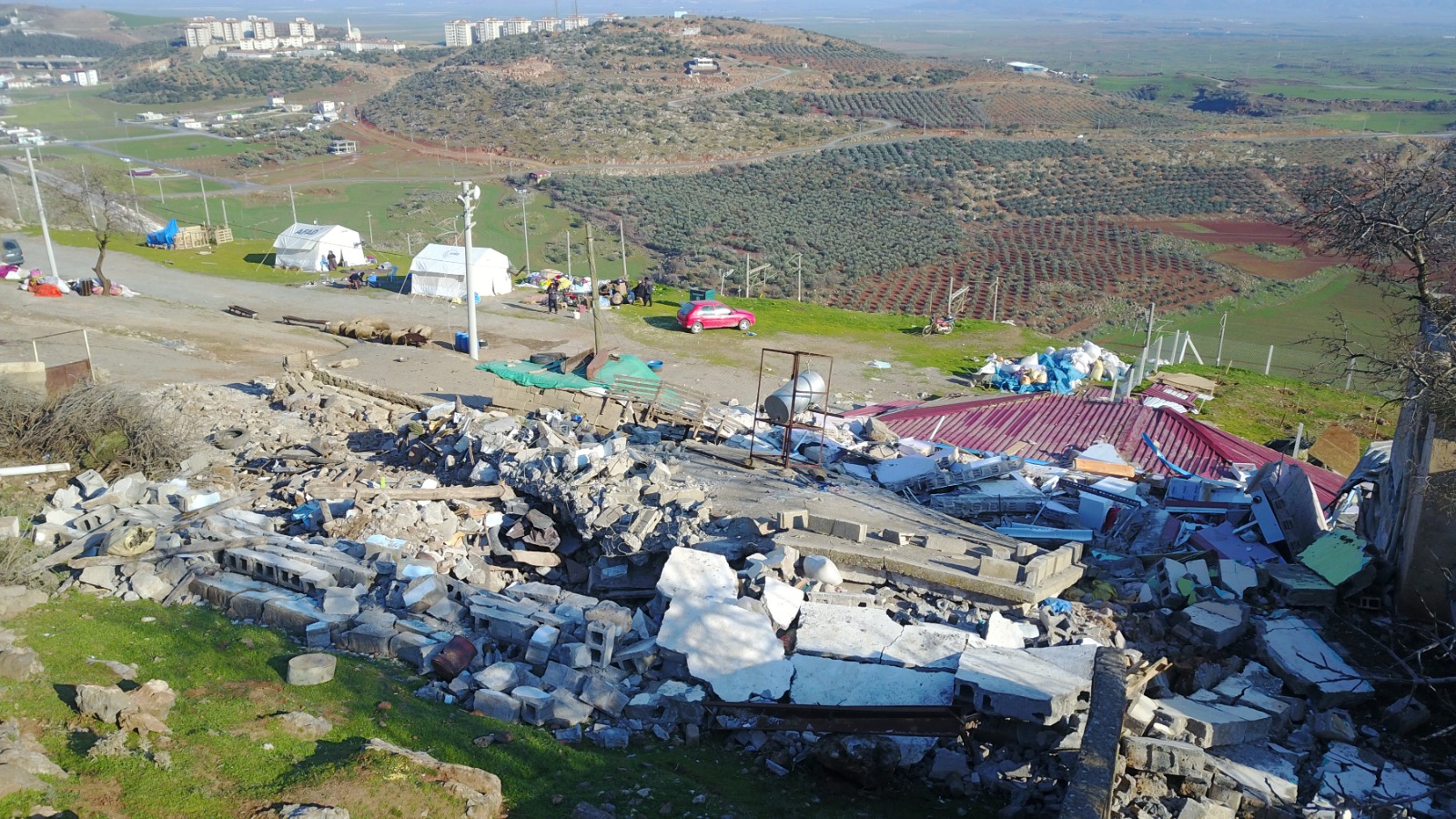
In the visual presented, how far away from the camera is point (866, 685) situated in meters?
8.80

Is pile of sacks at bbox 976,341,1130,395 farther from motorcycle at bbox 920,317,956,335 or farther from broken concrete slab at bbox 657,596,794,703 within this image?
broken concrete slab at bbox 657,596,794,703

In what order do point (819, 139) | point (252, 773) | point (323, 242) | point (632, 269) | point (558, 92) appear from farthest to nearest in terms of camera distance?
point (558, 92), point (819, 139), point (632, 269), point (323, 242), point (252, 773)

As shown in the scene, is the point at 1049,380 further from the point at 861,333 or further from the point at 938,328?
the point at 861,333

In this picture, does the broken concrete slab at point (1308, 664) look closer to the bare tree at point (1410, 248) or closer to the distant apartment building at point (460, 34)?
the bare tree at point (1410, 248)

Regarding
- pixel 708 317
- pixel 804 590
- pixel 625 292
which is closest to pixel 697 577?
pixel 804 590

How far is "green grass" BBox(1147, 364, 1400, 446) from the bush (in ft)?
67.3

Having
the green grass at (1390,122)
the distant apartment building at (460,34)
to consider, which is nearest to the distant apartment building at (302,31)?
the distant apartment building at (460,34)

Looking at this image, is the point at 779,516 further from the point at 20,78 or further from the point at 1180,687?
the point at 20,78

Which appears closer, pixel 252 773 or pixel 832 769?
pixel 252 773

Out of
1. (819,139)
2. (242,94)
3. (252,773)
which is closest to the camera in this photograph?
(252,773)

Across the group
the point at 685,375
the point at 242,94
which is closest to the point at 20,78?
the point at 242,94

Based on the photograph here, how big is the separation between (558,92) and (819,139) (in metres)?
22.0

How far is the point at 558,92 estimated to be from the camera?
80500 mm

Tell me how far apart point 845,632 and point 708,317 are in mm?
18599
